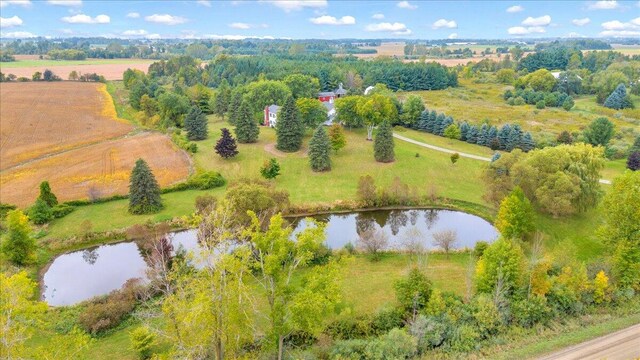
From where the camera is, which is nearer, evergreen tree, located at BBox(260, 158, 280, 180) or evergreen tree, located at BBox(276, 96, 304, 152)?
evergreen tree, located at BBox(260, 158, 280, 180)

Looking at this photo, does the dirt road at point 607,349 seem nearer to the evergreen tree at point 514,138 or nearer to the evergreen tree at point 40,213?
the evergreen tree at point 514,138

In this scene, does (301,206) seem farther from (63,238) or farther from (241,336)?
(241,336)

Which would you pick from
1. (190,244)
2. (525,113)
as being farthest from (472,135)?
(190,244)

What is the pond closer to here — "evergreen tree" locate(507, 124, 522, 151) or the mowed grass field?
"evergreen tree" locate(507, 124, 522, 151)

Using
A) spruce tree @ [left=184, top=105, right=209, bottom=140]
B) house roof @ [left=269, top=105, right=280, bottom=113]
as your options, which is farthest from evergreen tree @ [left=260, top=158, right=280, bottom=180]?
house roof @ [left=269, top=105, right=280, bottom=113]

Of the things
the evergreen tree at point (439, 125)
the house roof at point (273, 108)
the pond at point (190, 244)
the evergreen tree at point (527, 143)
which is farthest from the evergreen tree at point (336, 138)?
the evergreen tree at point (527, 143)

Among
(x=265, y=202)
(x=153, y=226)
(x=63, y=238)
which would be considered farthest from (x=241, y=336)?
(x=63, y=238)
